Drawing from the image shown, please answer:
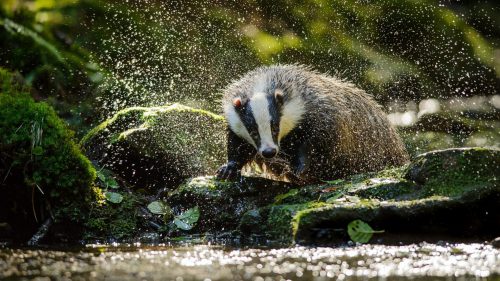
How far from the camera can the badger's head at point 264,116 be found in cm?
556

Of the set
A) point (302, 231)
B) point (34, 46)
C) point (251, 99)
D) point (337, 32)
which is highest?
point (337, 32)

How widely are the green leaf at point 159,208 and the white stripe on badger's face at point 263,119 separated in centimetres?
86

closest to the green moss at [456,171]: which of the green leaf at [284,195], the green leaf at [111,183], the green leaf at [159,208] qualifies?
the green leaf at [284,195]

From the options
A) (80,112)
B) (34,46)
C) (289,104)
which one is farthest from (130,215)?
(34,46)

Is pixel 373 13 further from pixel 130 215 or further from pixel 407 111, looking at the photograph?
pixel 130 215

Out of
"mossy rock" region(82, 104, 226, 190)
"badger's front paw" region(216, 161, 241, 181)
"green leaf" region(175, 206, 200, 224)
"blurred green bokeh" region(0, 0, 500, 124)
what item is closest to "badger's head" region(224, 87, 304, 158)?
"badger's front paw" region(216, 161, 241, 181)

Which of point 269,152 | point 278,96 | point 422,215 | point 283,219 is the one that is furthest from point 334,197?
point 278,96

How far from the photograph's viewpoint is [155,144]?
19.7 ft

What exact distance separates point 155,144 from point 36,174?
133cm

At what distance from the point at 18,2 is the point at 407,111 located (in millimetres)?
5274

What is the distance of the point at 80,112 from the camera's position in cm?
757

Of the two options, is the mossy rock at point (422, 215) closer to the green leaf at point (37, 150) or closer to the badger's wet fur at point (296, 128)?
the badger's wet fur at point (296, 128)

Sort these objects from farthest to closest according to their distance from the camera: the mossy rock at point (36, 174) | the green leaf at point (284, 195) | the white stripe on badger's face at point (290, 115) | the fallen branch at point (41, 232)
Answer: the white stripe on badger's face at point (290, 115)
the green leaf at point (284, 195)
the mossy rock at point (36, 174)
the fallen branch at point (41, 232)

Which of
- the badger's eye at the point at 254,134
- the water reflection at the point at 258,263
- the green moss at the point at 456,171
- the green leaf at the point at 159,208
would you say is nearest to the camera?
the water reflection at the point at 258,263
